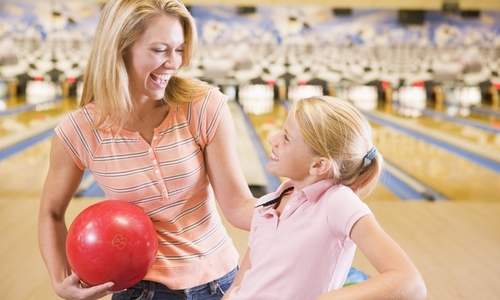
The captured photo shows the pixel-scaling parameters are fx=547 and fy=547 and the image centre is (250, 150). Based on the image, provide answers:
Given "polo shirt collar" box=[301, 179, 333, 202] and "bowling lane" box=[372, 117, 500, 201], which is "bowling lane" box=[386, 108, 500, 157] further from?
"polo shirt collar" box=[301, 179, 333, 202]

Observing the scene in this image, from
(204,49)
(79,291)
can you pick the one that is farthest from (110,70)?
(204,49)

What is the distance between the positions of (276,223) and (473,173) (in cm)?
347

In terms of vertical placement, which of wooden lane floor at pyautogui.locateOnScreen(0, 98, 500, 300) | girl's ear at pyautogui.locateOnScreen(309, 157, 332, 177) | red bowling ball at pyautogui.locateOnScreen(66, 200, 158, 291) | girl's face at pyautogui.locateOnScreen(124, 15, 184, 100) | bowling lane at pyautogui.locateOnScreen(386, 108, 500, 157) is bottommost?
bowling lane at pyautogui.locateOnScreen(386, 108, 500, 157)

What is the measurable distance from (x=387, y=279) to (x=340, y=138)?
0.30 m

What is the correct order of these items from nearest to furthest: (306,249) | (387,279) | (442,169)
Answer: (387,279) → (306,249) → (442,169)

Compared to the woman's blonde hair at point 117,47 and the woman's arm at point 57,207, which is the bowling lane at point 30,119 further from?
the woman's blonde hair at point 117,47

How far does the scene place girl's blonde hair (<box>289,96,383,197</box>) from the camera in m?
1.01

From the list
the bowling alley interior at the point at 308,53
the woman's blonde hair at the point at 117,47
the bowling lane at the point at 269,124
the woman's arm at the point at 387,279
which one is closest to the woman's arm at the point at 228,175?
the woman's blonde hair at the point at 117,47

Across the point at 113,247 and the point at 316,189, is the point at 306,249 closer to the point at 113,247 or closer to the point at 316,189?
the point at 316,189

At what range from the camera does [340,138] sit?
1009 millimetres

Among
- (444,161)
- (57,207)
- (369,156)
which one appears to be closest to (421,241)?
(369,156)

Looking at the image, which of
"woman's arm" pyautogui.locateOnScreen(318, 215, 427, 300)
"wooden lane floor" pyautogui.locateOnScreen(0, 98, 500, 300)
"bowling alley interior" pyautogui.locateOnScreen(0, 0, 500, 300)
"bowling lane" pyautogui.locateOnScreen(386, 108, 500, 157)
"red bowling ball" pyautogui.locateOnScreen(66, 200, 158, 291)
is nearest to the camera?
"woman's arm" pyautogui.locateOnScreen(318, 215, 427, 300)

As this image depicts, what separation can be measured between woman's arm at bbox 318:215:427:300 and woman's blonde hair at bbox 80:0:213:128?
61 centimetres

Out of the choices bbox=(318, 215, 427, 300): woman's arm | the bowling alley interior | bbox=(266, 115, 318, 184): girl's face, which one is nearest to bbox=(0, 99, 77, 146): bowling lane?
the bowling alley interior
